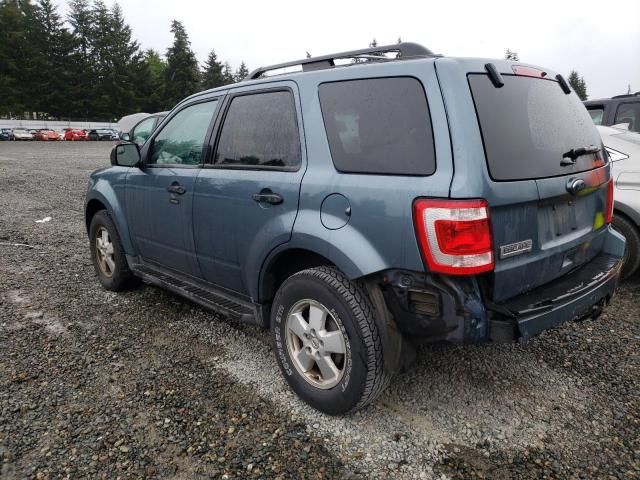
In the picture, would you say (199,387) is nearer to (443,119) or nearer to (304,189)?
(304,189)

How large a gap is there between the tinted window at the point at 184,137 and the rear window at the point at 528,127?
1966 mm

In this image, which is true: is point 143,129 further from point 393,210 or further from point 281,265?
point 393,210

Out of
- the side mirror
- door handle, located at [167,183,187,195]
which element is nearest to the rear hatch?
door handle, located at [167,183,187,195]

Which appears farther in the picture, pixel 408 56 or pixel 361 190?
pixel 408 56

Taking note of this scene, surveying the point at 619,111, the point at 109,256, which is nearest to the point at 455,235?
the point at 109,256

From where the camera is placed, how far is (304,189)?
2602 millimetres

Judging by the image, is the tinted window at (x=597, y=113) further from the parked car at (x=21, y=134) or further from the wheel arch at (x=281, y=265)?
the parked car at (x=21, y=134)

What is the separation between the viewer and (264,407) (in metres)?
2.75

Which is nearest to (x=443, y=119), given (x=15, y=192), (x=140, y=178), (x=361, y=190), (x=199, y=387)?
(x=361, y=190)

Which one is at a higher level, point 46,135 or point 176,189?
point 46,135

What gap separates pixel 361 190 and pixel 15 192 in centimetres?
1096

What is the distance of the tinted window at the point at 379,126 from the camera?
2.24 m

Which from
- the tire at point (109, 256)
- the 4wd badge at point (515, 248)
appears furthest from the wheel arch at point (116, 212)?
the 4wd badge at point (515, 248)

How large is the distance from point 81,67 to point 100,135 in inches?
1009
